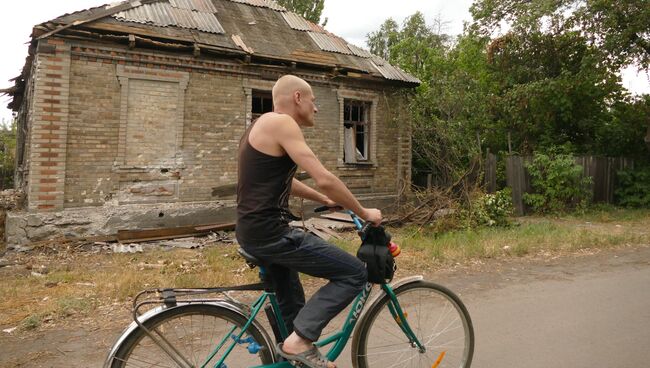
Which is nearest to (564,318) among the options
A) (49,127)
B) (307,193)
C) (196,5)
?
(307,193)

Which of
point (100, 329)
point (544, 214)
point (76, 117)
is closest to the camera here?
point (100, 329)

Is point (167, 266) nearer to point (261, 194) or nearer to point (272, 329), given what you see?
point (272, 329)

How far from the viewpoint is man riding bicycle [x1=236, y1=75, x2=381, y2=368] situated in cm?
226

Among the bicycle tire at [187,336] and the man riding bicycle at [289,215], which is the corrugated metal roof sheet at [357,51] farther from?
the bicycle tire at [187,336]

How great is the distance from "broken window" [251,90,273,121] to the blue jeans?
8719 mm

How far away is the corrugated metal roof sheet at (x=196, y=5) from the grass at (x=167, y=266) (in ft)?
19.5

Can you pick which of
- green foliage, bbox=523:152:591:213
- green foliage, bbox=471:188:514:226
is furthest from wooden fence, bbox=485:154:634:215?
green foliage, bbox=471:188:514:226

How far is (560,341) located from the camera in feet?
11.9

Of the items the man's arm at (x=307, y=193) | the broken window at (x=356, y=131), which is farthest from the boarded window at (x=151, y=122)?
the man's arm at (x=307, y=193)

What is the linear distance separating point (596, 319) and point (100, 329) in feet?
14.6

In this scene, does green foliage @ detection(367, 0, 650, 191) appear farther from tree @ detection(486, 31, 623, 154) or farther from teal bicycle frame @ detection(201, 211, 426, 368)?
teal bicycle frame @ detection(201, 211, 426, 368)

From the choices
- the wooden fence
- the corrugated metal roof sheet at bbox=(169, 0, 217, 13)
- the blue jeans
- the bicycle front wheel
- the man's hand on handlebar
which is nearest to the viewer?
the blue jeans

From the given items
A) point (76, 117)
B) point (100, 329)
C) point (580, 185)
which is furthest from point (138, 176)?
point (580, 185)

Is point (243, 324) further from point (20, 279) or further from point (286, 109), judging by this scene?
point (20, 279)
